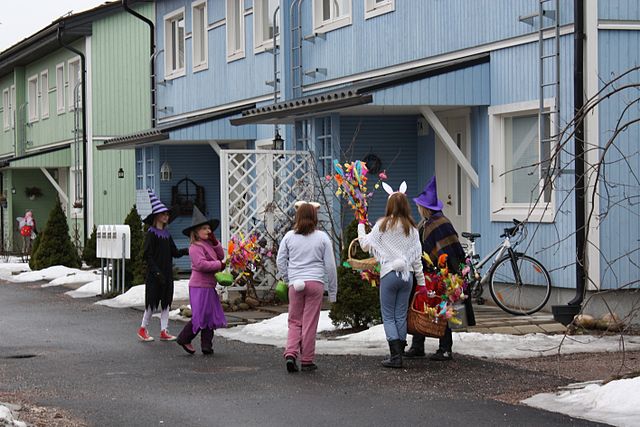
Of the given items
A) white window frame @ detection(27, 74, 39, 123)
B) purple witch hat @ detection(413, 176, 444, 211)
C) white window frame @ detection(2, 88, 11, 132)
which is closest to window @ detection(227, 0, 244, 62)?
purple witch hat @ detection(413, 176, 444, 211)

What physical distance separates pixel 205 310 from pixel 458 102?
224 inches

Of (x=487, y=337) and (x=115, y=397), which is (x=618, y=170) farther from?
(x=115, y=397)

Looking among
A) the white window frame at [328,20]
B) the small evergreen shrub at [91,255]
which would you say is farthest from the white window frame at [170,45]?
the white window frame at [328,20]

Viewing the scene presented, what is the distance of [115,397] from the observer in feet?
34.1

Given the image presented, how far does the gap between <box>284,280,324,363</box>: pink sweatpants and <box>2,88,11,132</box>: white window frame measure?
3747 centimetres

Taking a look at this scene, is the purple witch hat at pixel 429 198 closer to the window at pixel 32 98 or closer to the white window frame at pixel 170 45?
the white window frame at pixel 170 45

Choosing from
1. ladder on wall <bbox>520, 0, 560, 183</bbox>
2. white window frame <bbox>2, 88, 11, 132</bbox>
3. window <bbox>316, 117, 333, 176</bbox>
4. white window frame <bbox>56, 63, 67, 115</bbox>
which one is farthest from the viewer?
white window frame <bbox>2, 88, 11, 132</bbox>

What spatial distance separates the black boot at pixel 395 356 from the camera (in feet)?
38.5

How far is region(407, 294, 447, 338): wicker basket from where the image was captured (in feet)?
39.4

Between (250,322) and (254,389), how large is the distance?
19.7ft

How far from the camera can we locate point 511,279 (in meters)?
16.3

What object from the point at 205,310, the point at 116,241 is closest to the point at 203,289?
the point at 205,310

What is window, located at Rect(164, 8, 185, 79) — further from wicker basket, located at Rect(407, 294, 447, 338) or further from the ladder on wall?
wicker basket, located at Rect(407, 294, 447, 338)

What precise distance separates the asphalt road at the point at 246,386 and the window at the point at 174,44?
1493cm
